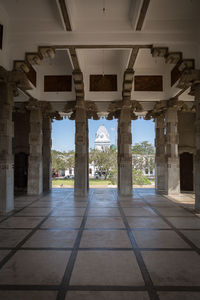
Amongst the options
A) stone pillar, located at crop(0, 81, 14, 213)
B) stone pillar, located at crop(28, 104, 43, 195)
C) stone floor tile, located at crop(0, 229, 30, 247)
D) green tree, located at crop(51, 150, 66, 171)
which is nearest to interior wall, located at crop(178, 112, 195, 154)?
stone pillar, located at crop(28, 104, 43, 195)

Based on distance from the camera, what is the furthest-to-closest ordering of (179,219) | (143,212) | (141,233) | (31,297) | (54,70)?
(54,70), (143,212), (179,219), (141,233), (31,297)

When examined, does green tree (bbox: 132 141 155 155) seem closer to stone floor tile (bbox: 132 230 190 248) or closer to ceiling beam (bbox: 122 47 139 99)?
ceiling beam (bbox: 122 47 139 99)

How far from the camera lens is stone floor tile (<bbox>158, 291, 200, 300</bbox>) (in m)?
2.21

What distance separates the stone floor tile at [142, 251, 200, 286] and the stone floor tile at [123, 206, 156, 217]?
8.22ft

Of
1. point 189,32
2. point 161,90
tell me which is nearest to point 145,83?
point 161,90

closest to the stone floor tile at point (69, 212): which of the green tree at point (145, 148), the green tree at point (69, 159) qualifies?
the green tree at point (69, 159)

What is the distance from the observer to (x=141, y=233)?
4223 mm

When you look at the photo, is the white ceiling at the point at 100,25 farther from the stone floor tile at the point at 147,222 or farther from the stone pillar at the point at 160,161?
the stone pillar at the point at 160,161

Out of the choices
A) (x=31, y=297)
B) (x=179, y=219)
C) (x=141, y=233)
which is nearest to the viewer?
(x=31, y=297)

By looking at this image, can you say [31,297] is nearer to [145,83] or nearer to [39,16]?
[39,16]

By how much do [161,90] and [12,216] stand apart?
7.54m

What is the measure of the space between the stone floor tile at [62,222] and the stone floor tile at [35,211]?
64 cm

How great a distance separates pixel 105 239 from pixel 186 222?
2.34 meters

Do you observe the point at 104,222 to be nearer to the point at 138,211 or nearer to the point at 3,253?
the point at 138,211
